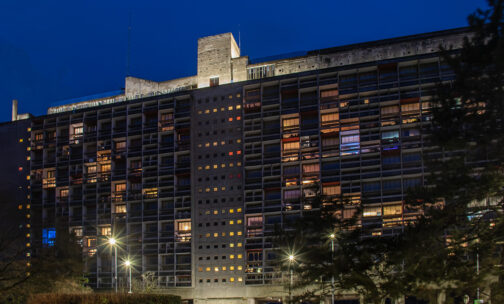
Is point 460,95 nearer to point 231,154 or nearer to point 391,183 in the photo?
point 391,183

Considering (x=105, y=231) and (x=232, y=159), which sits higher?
(x=232, y=159)

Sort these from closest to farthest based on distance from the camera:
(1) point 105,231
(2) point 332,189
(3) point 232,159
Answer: (2) point 332,189 → (3) point 232,159 → (1) point 105,231

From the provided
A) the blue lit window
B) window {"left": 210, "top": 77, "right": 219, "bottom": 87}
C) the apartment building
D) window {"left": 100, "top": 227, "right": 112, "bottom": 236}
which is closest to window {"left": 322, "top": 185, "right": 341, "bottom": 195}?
the apartment building

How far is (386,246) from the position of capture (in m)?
36.8

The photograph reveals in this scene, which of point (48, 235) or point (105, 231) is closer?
point (105, 231)

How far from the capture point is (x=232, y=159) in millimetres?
90875

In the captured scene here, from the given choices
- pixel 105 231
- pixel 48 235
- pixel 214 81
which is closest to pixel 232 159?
pixel 214 81

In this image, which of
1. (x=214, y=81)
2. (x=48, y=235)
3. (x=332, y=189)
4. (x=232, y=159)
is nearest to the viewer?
(x=332, y=189)

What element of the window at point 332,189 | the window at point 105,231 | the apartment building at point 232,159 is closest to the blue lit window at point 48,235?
the apartment building at point 232,159

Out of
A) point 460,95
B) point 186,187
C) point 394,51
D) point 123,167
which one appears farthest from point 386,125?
point 460,95

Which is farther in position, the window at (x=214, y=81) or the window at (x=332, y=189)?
the window at (x=214, y=81)

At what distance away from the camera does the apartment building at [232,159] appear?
83125 mm

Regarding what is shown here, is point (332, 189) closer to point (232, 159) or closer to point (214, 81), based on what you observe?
point (232, 159)

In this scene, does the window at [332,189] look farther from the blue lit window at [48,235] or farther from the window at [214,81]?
the blue lit window at [48,235]
